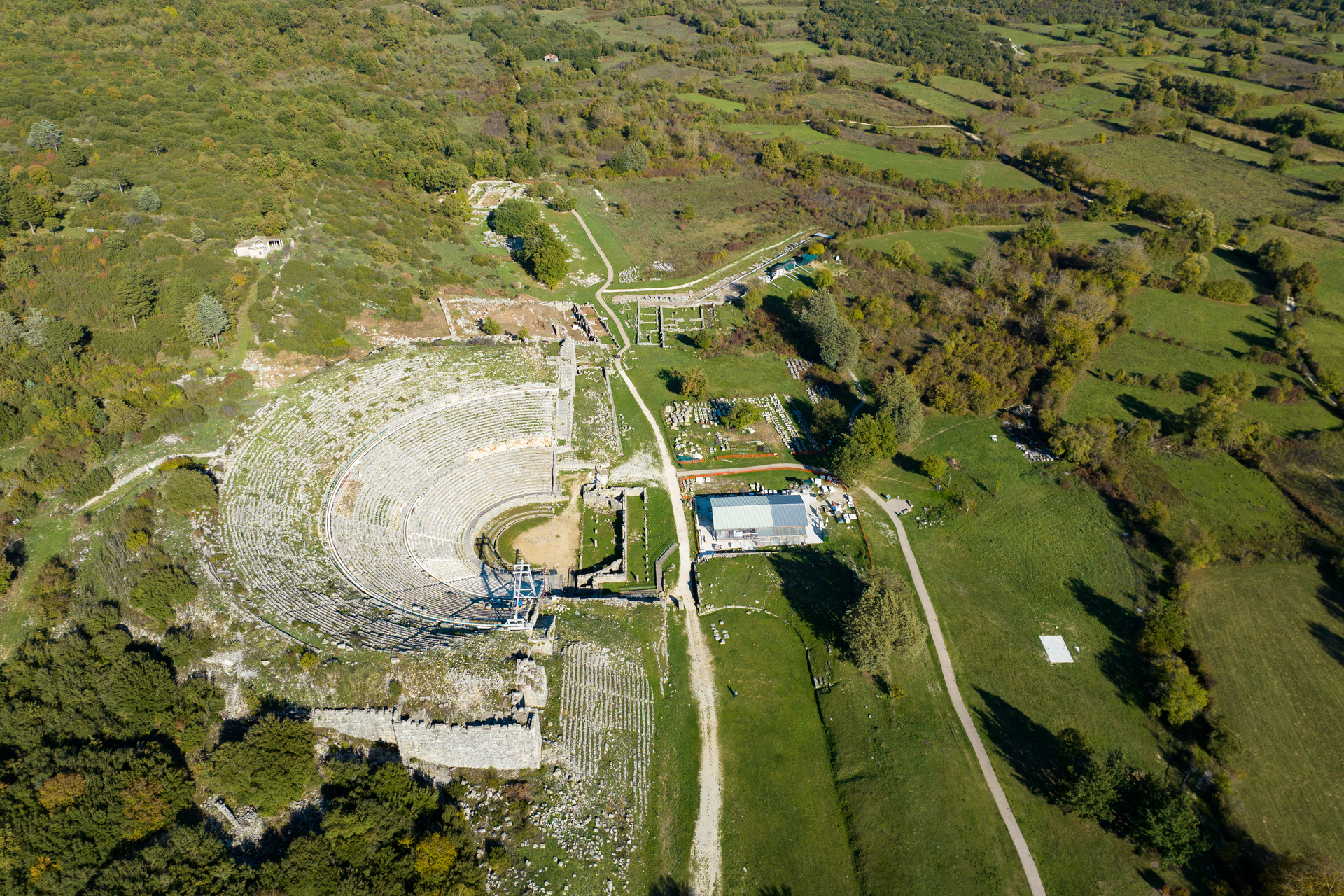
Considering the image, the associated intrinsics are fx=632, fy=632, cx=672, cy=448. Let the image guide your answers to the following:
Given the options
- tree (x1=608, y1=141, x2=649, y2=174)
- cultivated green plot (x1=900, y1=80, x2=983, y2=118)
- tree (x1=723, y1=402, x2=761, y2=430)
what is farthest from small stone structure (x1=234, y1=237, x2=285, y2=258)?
cultivated green plot (x1=900, y1=80, x2=983, y2=118)

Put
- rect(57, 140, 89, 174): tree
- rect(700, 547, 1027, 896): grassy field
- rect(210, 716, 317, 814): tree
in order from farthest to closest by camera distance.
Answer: rect(57, 140, 89, 174): tree → rect(700, 547, 1027, 896): grassy field → rect(210, 716, 317, 814): tree

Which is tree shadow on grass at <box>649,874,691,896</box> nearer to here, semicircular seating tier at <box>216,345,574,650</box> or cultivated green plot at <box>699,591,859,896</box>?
cultivated green plot at <box>699,591,859,896</box>

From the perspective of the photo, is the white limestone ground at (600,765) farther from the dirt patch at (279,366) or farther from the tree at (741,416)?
the dirt patch at (279,366)

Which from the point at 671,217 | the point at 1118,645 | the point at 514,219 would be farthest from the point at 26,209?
the point at 1118,645

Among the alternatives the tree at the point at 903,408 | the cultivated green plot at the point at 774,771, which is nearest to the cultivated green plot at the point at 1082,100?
the tree at the point at 903,408

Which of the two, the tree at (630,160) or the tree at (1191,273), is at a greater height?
the tree at (1191,273)

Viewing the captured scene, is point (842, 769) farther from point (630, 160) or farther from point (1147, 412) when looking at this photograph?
point (630, 160)

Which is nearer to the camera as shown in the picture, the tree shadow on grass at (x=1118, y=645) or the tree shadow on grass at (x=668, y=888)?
the tree shadow on grass at (x=668, y=888)
